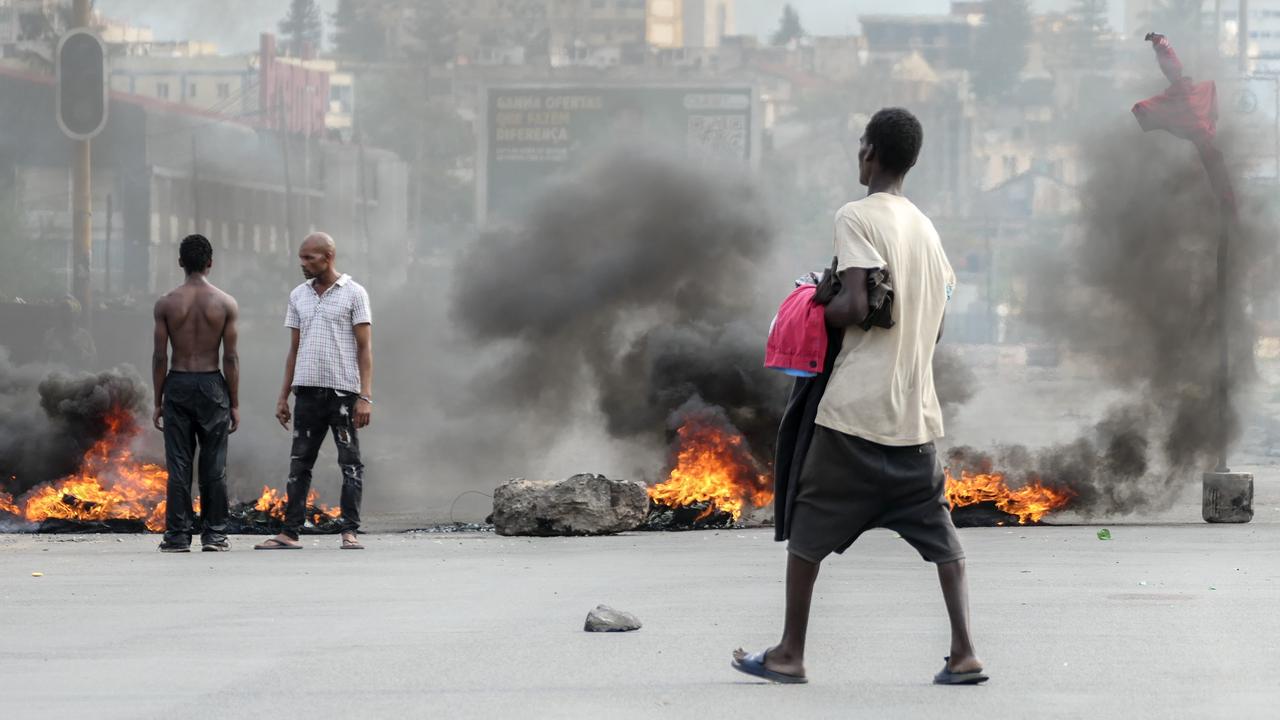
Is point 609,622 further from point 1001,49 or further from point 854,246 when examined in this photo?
point 1001,49

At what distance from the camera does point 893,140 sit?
17.7 ft

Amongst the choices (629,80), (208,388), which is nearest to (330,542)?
(208,388)

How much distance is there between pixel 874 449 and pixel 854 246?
581 millimetres

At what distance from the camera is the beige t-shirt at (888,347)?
521 cm

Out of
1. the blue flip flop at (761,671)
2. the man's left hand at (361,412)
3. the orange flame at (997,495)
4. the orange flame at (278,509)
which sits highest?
the man's left hand at (361,412)

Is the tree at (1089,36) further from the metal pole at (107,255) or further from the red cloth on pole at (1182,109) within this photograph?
the red cloth on pole at (1182,109)

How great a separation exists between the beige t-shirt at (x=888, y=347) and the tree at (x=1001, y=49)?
2909 inches

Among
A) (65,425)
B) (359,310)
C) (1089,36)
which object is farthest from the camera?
(1089,36)

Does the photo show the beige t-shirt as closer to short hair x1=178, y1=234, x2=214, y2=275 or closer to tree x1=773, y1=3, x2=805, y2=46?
short hair x1=178, y1=234, x2=214, y2=275

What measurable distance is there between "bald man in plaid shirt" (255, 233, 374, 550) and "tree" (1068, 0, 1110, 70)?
72.6m

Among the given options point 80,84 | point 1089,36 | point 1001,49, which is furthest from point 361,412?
point 1089,36

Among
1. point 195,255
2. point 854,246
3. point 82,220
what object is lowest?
point 195,255

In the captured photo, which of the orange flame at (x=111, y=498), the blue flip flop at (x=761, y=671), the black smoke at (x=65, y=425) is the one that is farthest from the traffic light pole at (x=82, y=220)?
the blue flip flop at (x=761, y=671)

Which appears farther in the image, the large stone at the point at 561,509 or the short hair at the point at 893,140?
the large stone at the point at 561,509
